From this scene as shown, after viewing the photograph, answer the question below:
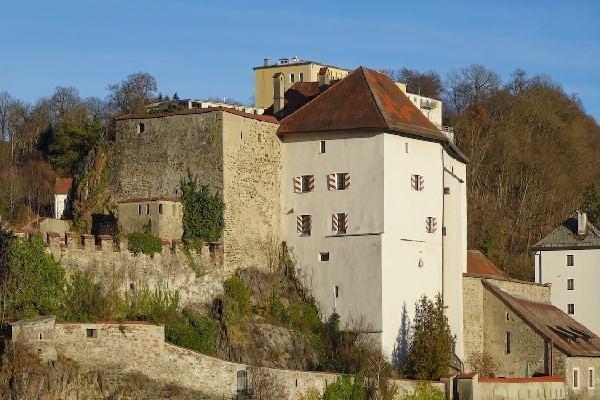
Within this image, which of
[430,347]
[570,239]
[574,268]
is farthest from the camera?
[570,239]

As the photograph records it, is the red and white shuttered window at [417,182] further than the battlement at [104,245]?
Yes

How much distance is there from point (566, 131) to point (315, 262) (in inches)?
2015

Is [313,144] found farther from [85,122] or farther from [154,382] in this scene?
[85,122]

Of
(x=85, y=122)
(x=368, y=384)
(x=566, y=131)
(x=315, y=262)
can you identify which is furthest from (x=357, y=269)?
(x=566, y=131)

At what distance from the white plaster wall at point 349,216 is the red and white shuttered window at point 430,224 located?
11.0ft

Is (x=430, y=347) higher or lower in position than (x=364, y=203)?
lower

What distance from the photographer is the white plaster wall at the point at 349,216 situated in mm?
57188

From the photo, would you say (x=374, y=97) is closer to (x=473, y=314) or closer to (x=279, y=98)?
(x=279, y=98)

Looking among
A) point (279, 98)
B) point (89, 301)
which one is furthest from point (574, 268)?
point (89, 301)

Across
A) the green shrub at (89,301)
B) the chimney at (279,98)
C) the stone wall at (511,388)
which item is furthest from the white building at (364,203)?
the green shrub at (89,301)

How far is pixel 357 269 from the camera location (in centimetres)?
5738

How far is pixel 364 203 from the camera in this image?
57.7 m

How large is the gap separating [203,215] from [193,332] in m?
5.31

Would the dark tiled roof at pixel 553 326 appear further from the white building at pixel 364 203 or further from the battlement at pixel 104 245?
the battlement at pixel 104 245
